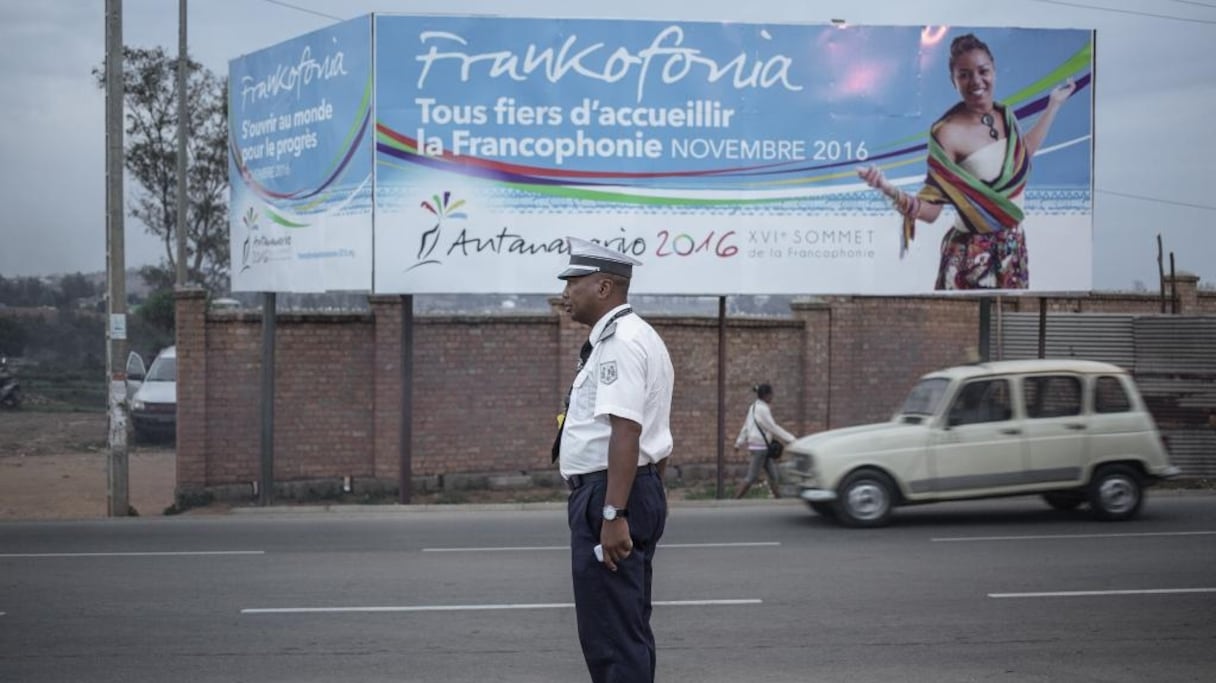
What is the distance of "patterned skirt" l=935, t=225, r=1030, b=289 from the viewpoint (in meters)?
16.9

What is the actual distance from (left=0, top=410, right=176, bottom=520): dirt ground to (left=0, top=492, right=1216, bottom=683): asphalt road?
132 inches

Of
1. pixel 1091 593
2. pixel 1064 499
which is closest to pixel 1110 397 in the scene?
pixel 1064 499

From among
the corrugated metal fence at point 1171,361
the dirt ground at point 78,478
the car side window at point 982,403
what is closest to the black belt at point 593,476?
the car side window at point 982,403

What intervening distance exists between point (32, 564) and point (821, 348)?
11.8 m

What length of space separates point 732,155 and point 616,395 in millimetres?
12393

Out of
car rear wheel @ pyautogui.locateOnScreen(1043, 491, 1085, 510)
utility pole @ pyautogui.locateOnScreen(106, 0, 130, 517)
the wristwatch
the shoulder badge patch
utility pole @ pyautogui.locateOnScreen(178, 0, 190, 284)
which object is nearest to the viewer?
the wristwatch

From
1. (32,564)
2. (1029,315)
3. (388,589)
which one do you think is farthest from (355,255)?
(1029,315)

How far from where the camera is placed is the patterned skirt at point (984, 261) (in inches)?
664

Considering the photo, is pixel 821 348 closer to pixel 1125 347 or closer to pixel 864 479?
pixel 1125 347

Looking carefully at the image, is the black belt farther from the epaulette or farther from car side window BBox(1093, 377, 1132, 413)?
car side window BBox(1093, 377, 1132, 413)

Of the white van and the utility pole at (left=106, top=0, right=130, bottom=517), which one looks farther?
the white van

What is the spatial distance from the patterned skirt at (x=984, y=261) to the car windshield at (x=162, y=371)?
54.4 ft

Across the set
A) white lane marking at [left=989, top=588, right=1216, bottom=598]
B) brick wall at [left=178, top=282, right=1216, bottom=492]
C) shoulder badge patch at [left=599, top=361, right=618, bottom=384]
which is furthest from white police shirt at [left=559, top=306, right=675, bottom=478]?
brick wall at [left=178, top=282, right=1216, bottom=492]

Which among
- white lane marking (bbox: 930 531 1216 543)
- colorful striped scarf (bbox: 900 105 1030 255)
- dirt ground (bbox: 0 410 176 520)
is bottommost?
dirt ground (bbox: 0 410 176 520)
